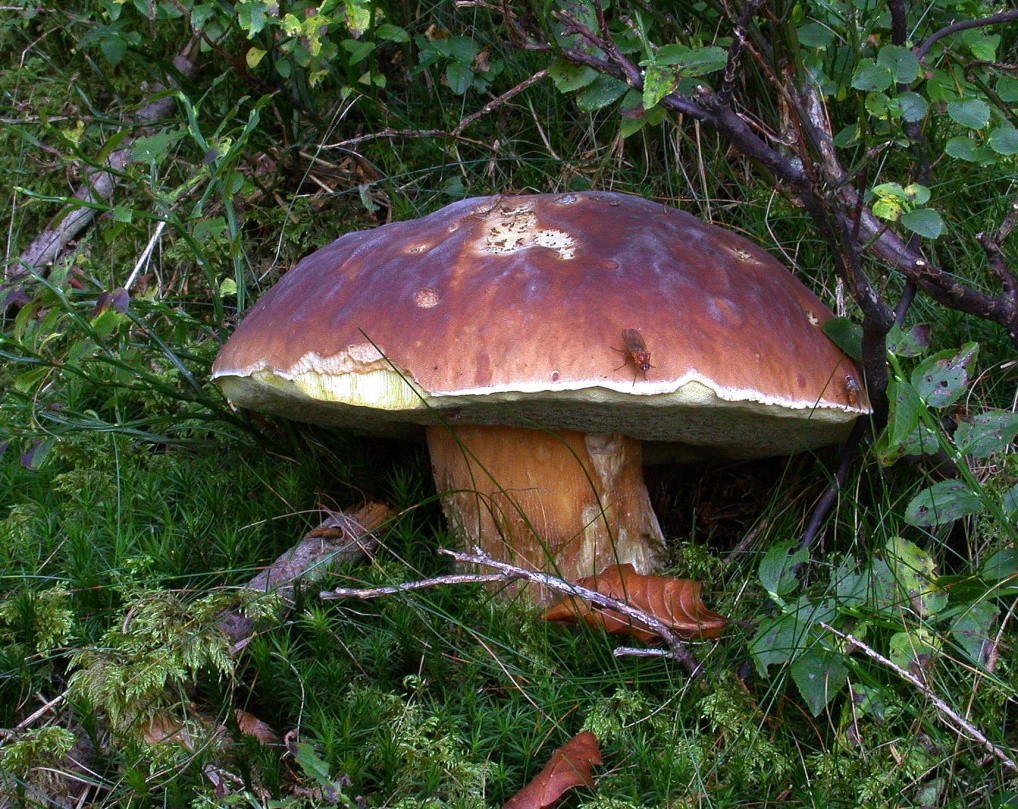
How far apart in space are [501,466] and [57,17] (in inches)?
90.5

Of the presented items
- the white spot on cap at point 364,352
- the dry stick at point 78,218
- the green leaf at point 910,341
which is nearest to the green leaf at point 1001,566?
the green leaf at point 910,341

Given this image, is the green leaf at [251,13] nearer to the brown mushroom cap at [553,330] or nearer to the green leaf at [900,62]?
the brown mushroom cap at [553,330]

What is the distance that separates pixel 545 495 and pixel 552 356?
0.50 metres

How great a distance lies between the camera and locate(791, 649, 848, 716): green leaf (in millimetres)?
1362

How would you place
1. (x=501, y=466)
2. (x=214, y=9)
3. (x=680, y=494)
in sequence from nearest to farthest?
(x=501, y=466) → (x=680, y=494) → (x=214, y=9)

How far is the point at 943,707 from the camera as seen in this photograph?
4.14ft

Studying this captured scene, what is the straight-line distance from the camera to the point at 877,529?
5.55 ft

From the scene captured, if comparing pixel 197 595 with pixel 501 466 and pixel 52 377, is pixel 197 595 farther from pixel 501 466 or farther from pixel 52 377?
pixel 52 377

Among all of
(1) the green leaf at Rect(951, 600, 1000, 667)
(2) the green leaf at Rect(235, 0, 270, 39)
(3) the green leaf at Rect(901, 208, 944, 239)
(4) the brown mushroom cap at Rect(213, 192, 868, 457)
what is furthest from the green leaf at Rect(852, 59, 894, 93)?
(2) the green leaf at Rect(235, 0, 270, 39)

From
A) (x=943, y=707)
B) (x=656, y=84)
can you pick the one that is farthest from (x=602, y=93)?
(x=943, y=707)

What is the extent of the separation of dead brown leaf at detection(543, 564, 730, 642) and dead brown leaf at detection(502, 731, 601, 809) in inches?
8.9

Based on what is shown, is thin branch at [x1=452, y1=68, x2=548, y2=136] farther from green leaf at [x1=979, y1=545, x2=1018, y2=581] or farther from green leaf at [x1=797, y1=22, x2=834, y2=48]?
green leaf at [x1=979, y1=545, x2=1018, y2=581]

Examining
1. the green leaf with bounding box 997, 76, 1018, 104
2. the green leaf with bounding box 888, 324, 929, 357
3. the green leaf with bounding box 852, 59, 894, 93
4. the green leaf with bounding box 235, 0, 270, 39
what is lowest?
the green leaf with bounding box 888, 324, 929, 357

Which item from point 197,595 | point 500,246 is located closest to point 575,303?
point 500,246
